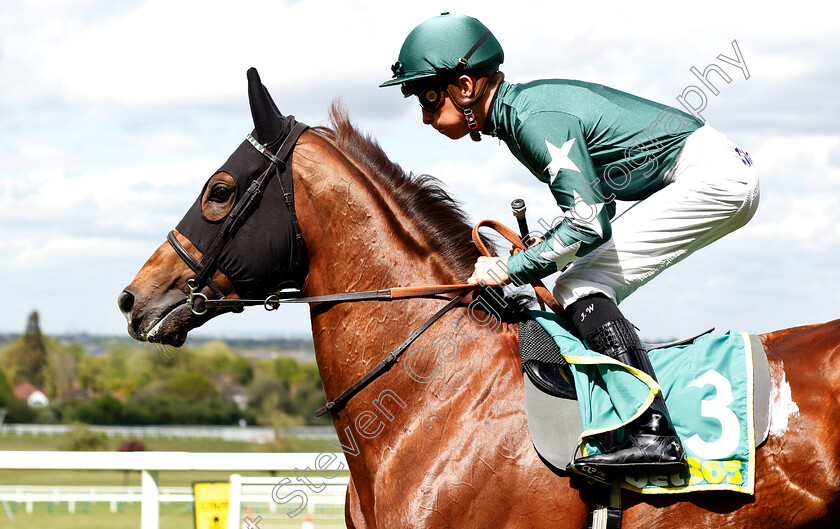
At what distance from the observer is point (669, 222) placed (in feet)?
11.4

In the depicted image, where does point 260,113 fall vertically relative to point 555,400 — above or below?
above

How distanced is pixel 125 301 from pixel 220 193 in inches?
26.3

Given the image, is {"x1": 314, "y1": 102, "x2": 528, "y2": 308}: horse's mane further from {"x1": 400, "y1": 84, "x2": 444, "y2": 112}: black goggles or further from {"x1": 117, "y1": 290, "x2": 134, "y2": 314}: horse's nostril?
{"x1": 117, "y1": 290, "x2": 134, "y2": 314}: horse's nostril

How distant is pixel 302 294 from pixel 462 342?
81 cm

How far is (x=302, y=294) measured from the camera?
3812mm

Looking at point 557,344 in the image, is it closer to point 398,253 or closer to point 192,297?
point 398,253

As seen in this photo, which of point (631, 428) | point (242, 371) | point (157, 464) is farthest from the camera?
point (242, 371)

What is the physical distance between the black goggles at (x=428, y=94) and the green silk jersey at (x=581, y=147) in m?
0.25

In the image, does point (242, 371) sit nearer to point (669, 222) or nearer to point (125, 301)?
point (125, 301)

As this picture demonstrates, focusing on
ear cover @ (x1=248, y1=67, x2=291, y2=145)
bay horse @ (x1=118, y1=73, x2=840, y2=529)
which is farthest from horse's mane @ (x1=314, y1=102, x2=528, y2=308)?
ear cover @ (x1=248, y1=67, x2=291, y2=145)

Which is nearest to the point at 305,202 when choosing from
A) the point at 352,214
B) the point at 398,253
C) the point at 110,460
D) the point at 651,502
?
the point at 352,214

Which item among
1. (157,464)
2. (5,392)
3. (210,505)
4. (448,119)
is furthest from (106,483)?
(448,119)

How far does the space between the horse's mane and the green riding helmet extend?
379mm

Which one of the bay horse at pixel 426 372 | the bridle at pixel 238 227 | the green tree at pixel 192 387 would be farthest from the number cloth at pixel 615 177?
the green tree at pixel 192 387
